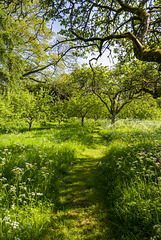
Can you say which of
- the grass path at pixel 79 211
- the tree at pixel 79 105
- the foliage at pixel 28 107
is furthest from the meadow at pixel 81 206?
the tree at pixel 79 105

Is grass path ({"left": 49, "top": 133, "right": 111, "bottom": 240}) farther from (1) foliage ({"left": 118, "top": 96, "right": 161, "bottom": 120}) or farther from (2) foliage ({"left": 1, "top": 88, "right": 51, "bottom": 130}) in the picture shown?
(1) foliage ({"left": 118, "top": 96, "right": 161, "bottom": 120})

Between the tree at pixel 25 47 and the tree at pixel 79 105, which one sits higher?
the tree at pixel 25 47

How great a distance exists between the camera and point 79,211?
11.5 ft

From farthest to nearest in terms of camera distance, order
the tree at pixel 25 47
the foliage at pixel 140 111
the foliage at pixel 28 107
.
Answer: the foliage at pixel 140 111 < the foliage at pixel 28 107 < the tree at pixel 25 47

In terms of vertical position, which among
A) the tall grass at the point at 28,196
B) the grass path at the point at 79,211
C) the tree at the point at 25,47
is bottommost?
the grass path at the point at 79,211

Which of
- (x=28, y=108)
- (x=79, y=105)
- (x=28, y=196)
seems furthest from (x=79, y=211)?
(x=79, y=105)

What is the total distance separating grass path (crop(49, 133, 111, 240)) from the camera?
285cm

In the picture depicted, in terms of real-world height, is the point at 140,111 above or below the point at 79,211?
above

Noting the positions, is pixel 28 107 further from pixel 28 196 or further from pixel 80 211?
pixel 80 211

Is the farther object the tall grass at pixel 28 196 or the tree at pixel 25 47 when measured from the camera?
the tree at pixel 25 47

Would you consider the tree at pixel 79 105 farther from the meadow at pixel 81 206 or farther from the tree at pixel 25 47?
the meadow at pixel 81 206

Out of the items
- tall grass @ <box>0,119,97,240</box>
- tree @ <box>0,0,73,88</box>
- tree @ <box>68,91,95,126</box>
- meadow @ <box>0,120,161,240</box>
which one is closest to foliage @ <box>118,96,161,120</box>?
tree @ <box>68,91,95,126</box>

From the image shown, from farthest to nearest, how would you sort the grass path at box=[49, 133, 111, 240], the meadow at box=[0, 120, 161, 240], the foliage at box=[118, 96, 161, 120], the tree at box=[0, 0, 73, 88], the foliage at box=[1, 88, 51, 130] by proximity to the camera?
the foliage at box=[118, 96, 161, 120], the foliage at box=[1, 88, 51, 130], the tree at box=[0, 0, 73, 88], the grass path at box=[49, 133, 111, 240], the meadow at box=[0, 120, 161, 240]

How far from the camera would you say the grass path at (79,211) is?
9.35 ft
